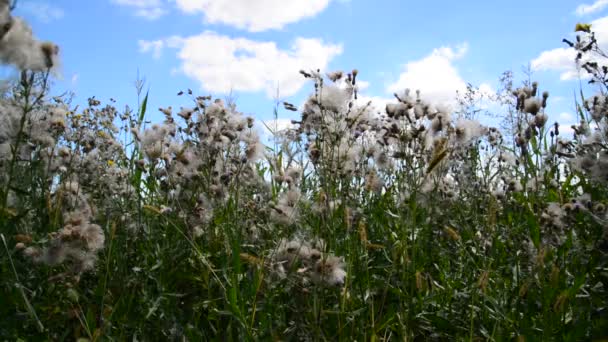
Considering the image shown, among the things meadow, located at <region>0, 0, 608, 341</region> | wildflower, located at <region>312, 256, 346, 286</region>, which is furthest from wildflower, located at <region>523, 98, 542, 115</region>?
wildflower, located at <region>312, 256, 346, 286</region>

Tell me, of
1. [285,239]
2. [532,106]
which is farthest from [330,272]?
[532,106]

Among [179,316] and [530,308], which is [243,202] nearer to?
[179,316]

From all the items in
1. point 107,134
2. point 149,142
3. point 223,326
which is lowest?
point 223,326

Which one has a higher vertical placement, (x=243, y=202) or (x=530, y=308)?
(x=243, y=202)

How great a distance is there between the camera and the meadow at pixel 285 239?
2336mm

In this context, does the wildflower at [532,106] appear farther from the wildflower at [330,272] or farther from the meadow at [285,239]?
the wildflower at [330,272]

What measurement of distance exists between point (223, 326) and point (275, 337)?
552 mm

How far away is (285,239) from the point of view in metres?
2.69

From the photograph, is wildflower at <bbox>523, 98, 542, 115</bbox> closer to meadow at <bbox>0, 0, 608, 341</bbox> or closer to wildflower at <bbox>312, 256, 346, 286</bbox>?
meadow at <bbox>0, 0, 608, 341</bbox>

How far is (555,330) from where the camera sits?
2.50 m

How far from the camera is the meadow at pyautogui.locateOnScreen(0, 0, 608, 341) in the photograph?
2.34 metres

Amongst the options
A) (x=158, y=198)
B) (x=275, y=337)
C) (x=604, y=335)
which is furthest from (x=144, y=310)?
(x=604, y=335)

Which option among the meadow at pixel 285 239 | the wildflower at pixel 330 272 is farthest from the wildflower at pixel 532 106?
the wildflower at pixel 330 272

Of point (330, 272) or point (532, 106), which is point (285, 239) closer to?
point (330, 272)
